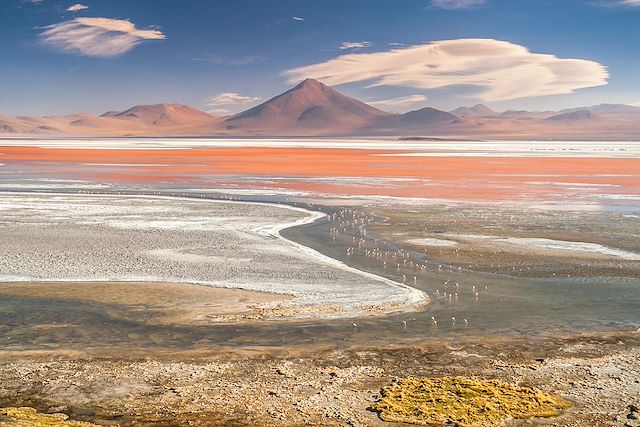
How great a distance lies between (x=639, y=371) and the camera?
7.90 metres

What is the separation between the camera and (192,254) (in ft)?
48.8

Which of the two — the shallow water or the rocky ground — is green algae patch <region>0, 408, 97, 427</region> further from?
the shallow water

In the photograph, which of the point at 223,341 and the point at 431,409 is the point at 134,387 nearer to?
the point at 223,341

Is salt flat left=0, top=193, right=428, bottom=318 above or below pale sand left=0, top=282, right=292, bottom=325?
above

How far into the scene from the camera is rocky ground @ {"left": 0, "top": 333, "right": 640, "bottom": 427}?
6672mm

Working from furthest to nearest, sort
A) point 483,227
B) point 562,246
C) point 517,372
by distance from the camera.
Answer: point 483,227, point 562,246, point 517,372

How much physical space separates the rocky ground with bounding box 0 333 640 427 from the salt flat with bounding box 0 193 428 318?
217 centimetres

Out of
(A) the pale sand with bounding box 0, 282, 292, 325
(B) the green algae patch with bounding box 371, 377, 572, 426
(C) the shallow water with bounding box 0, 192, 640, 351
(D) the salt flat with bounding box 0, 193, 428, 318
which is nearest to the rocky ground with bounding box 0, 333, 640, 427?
(B) the green algae patch with bounding box 371, 377, 572, 426

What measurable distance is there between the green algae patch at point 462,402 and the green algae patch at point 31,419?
288 centimetres

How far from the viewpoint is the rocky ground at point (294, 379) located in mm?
6672

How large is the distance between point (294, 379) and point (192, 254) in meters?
7.70

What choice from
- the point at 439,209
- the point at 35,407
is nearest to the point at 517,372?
the point at 35,407

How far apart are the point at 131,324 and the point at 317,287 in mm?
3387

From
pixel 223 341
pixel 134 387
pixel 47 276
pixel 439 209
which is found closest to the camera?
pixel 134 387
